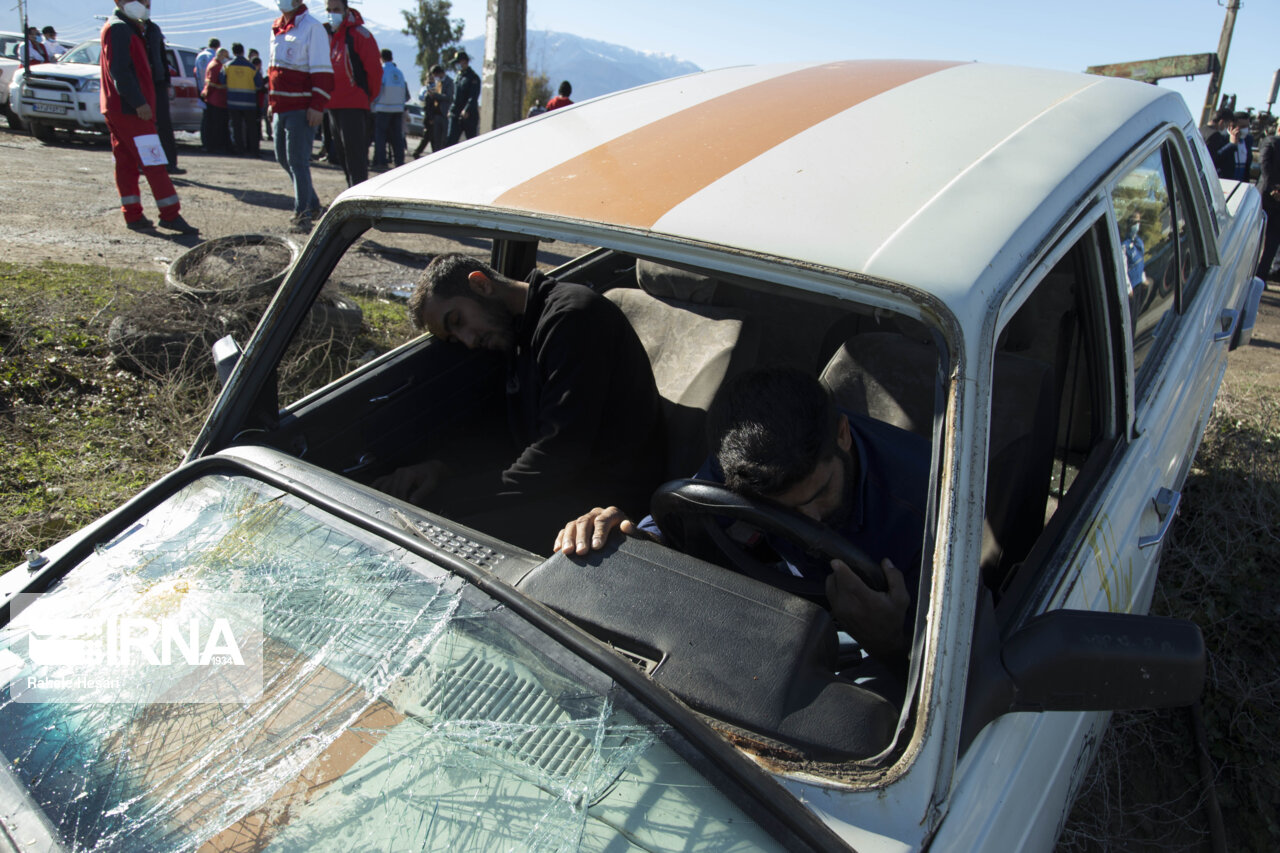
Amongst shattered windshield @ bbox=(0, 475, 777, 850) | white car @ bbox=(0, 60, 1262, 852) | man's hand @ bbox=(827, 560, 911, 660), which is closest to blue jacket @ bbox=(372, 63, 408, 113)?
white car @ bbox=(0, 60, 1262, 852)

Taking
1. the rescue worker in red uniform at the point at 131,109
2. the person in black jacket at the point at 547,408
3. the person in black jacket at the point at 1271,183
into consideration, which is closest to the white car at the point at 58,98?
the rescue worker in red uniform at the point at 131,109

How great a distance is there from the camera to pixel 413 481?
2402 millimetres

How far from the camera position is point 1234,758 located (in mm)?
2482

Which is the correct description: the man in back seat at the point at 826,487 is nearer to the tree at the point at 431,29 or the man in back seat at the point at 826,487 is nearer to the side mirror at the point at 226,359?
the side mirror at the point at 226,359

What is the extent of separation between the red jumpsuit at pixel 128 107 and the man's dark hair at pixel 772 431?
22.3ft

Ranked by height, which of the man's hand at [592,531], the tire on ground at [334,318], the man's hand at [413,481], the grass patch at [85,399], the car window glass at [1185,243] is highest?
the car window glass at [1185,243]

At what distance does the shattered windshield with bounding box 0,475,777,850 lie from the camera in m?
1.07

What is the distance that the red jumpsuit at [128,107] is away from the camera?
21.6ft

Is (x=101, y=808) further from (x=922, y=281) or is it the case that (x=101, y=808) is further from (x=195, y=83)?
(x=195, y=83)

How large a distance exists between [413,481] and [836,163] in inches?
59.8

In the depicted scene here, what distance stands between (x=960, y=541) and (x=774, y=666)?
0.33 metres

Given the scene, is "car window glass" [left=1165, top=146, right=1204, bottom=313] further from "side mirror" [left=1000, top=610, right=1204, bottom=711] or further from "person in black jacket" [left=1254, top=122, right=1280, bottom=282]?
"person in black jacket" [left=1254, top=122, right=1280, bottom=282]

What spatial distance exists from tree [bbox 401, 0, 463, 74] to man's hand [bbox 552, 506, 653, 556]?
45551mm

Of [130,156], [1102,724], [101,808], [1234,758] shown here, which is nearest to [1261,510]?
[1234,758]
